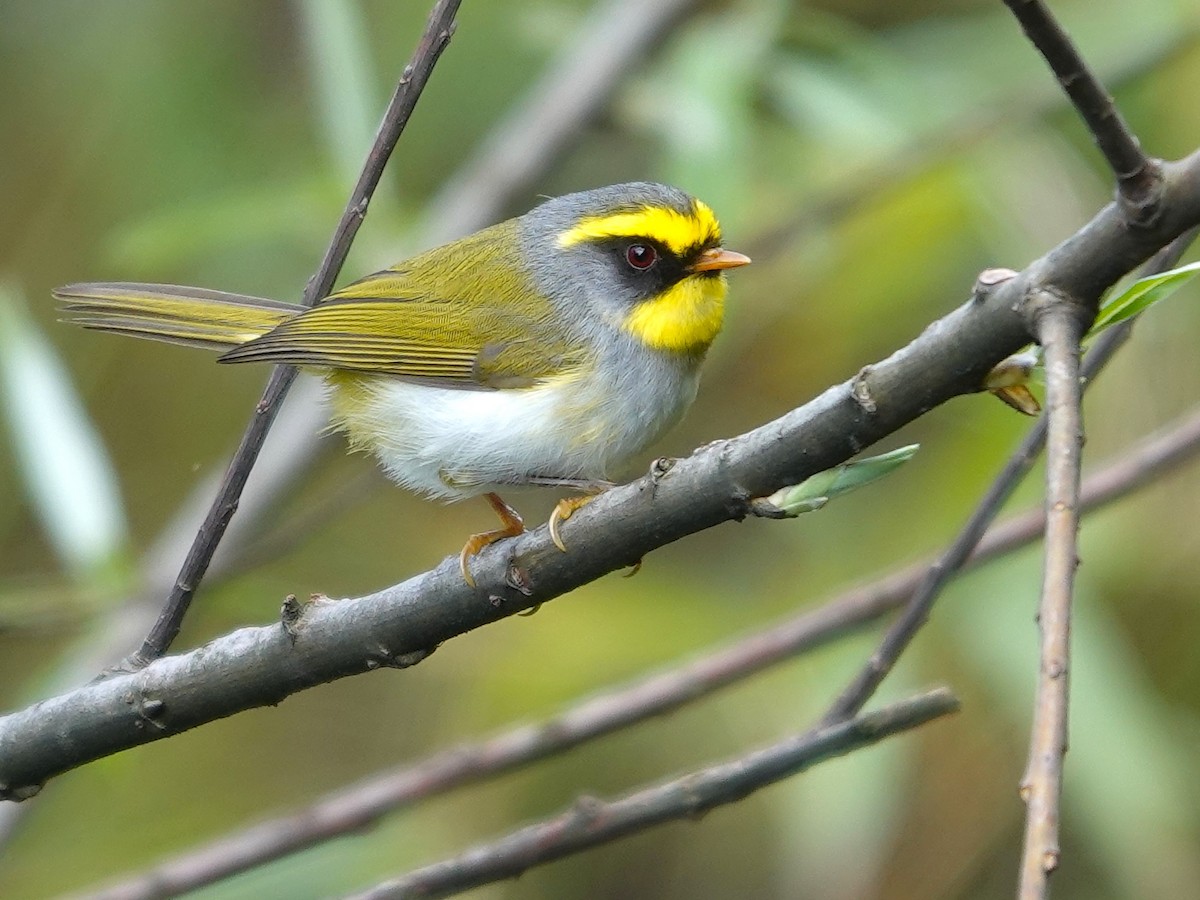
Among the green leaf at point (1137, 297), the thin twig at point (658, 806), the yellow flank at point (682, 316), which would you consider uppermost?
the yellow flank at point (682, 316)

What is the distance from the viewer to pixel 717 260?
3.44 m

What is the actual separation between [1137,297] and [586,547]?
73 centimetres

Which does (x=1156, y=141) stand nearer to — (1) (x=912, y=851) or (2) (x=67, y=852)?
(1) (x=912, y=851)

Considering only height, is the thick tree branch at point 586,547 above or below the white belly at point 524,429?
below

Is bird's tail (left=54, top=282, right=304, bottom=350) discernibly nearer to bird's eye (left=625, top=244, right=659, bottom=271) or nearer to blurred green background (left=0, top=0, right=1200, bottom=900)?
blurred green background (left=0, top=0, right=1200, bottom=900)

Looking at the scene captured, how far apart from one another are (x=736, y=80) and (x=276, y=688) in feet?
9.44

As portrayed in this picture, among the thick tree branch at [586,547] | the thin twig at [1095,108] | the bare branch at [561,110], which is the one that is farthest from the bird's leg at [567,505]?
the bare branch at [561,110]

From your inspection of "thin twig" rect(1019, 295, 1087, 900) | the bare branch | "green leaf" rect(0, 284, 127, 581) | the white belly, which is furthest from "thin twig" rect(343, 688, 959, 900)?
the bare branch

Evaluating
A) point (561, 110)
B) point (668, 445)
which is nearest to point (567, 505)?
point (561, 110)

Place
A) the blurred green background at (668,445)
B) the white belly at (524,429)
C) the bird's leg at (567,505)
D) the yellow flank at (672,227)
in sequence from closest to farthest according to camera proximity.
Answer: the bird's leg at (567,505)
the white belly at (524,429)
the yellow flank at (672,227)
the blurred green background at (668,445)

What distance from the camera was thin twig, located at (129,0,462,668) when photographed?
84.6 inches

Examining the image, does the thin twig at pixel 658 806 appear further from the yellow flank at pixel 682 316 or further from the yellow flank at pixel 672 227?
the yellow flank at pixel 672 227

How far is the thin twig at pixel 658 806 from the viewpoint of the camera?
6.66 ft

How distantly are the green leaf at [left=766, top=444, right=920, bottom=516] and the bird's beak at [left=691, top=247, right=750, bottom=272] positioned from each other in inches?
67.0
